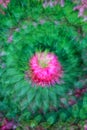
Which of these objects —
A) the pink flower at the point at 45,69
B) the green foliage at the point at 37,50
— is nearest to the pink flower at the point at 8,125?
the green foliage at the point at 37,50

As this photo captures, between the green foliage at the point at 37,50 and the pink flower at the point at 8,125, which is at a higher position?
the green foliage at the point at 37,50

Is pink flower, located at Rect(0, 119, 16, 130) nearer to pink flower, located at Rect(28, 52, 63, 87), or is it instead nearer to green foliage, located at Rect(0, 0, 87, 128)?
green foliage, located at Rect(0, 0, 87, 128)

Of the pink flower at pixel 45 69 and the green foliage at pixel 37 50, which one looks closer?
the pink flower at pixel 45 69

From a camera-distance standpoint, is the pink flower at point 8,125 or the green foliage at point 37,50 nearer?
the pink flower at point 8,125

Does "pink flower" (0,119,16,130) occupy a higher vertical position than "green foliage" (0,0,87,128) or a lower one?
lower

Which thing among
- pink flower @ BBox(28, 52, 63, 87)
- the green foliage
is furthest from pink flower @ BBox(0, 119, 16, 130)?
pink flower @ BBox(28, 52, 63, 87)

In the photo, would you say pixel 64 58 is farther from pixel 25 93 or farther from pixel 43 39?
pixel 25 93

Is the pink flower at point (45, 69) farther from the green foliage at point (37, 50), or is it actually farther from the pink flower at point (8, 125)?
the pink flower at point (8, 125)

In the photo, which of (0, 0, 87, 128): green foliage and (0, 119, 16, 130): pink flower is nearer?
(0, 119, 16, 130): pink flower

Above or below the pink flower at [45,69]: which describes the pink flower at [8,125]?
below
